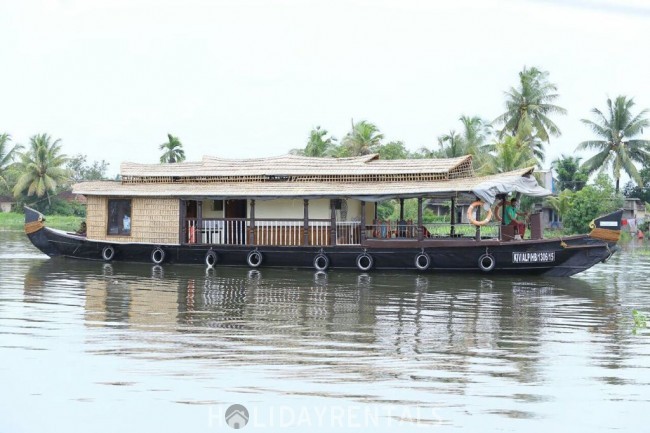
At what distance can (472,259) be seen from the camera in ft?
52.0

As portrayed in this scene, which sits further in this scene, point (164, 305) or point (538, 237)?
point (538, 237)

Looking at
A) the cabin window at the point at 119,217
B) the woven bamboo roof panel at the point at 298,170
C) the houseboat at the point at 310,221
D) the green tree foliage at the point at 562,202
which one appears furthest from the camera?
the green tree foliage at the point at 562,202

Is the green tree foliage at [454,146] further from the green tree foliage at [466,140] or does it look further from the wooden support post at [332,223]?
the wooden support post at [332,223]

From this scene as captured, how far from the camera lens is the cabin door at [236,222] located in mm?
17844

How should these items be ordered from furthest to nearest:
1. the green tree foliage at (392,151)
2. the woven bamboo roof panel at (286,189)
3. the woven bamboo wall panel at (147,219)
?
1. the green tree foliage at (392,151)
2. the woven bamboo wall panel at (147,219)
3. the woven bamboo roof panel at (286,189)

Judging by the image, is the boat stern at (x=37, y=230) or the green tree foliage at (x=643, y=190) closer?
the boat stern at (x=37, y=230)

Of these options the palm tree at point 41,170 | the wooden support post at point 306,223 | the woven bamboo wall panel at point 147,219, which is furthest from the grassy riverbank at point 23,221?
the wooden support post at point 306,223

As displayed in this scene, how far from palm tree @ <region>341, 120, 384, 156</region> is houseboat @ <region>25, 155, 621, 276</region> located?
1664 cm

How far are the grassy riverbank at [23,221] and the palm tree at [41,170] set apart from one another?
A: 1.56m

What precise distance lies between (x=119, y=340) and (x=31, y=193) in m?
41.5

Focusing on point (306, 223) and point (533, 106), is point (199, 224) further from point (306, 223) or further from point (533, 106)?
point (533, 106)

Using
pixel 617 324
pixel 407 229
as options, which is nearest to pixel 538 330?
pixel 617 324

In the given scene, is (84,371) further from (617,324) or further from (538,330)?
(617,324)

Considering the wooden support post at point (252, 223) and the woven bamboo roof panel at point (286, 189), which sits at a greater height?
the woven bamboo roof panel at point (286, 189)
